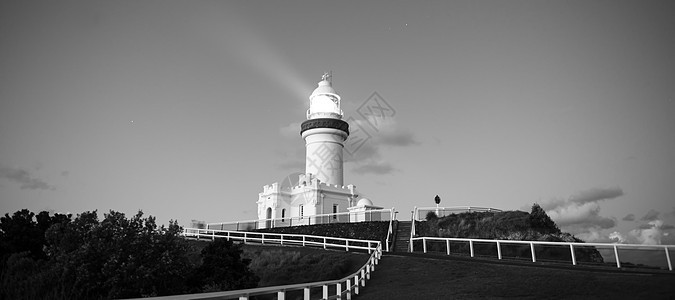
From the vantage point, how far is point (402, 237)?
29.9 metres

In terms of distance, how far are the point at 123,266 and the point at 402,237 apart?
16779mm

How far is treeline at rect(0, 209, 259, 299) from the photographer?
1812cm

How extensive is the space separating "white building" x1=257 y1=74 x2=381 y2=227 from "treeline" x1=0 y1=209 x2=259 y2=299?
17.1 meters

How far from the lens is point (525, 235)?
28.8 metres

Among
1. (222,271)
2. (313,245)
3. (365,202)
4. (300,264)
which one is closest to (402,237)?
(313,245)

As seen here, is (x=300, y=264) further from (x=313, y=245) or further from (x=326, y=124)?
(x=326, y=124)

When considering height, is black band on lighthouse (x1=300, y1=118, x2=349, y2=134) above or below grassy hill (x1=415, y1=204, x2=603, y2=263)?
above

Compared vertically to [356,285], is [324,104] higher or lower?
higher

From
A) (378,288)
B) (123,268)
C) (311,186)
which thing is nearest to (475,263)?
(378,288)

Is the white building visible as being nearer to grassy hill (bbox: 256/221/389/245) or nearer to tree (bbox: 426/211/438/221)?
grassy hill (bbox: 256/221/389/245)

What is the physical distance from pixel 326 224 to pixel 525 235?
13.4m

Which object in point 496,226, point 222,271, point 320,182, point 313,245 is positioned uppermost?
point 320,182

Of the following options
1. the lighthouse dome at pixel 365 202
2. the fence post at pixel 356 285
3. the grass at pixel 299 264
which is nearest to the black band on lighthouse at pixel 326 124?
the lighthouse dome at pixel 365 202

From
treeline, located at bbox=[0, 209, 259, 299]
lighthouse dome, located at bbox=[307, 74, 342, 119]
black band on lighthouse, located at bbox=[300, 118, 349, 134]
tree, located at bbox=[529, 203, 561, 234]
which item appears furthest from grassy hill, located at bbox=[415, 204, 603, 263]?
lighthouse dome, located at bbox=[307, 74, 342, 119]
